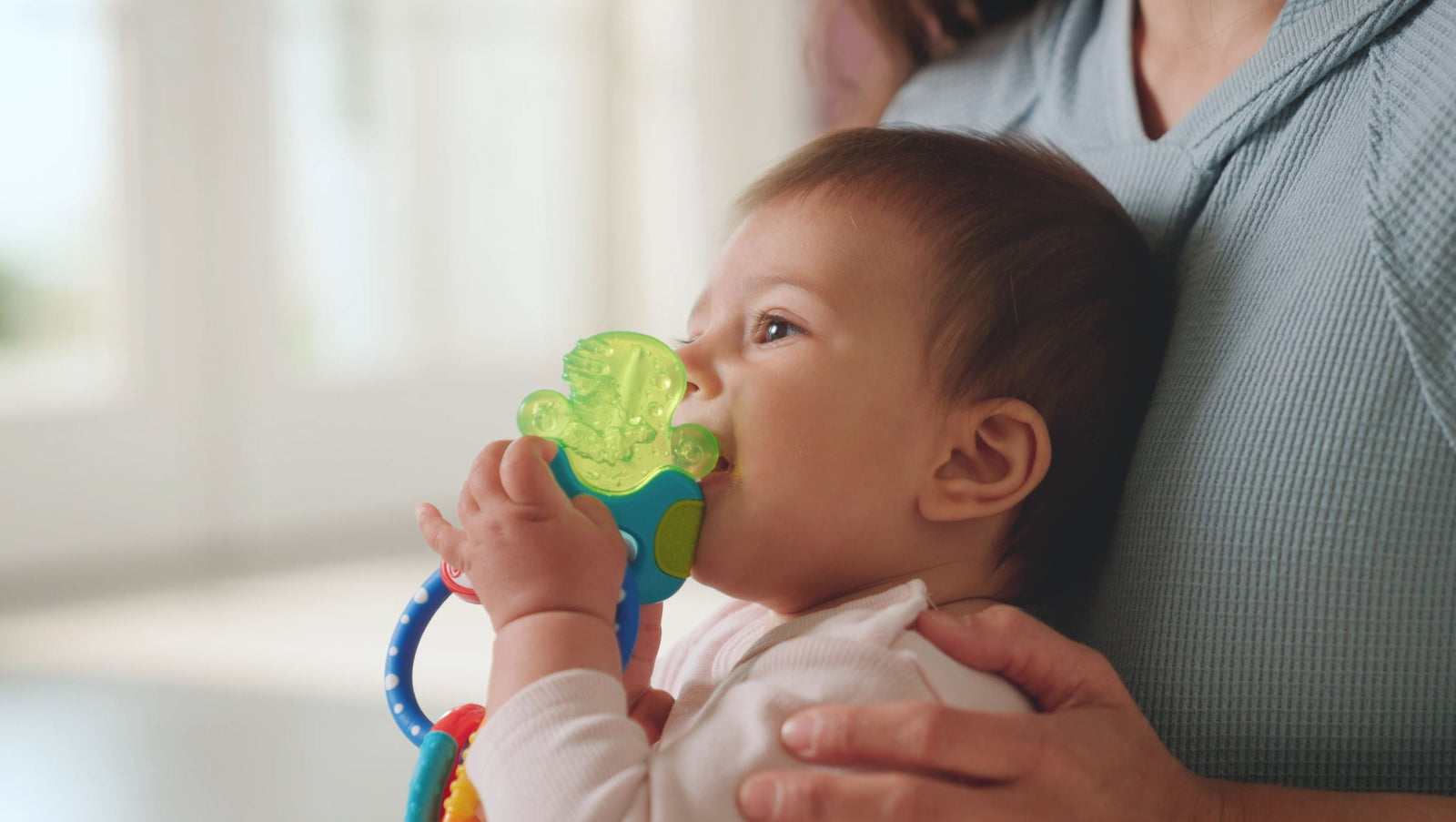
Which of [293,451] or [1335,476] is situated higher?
[1335,476]

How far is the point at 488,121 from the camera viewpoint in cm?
395

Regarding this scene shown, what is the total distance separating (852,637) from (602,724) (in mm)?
172

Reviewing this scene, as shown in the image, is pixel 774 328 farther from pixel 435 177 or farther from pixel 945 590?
pixel 435 177

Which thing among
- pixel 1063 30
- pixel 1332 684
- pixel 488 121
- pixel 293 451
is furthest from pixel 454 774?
pixel 488 121

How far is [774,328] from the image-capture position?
971mm

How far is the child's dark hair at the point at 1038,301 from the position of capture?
0.96 m

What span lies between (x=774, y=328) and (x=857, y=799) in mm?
371

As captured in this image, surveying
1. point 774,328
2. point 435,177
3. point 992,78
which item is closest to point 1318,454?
point 774,328

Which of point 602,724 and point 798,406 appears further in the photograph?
point 798,406

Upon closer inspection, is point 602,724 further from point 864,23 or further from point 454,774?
point 864,23

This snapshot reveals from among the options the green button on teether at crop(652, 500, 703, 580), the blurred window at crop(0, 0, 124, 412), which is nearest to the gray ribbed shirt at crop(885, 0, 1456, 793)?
the green button on teether at crop(652, 500, 703, 580)

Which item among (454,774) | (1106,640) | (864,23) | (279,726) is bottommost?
(279,726)

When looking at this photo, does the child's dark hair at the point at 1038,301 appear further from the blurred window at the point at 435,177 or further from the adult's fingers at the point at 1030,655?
the blurred window at the point at 435,177

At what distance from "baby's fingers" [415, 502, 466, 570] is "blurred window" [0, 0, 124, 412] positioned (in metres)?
2.43
